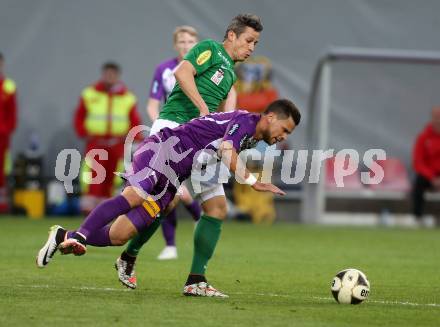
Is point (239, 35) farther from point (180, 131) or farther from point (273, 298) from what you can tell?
point (273, 298)

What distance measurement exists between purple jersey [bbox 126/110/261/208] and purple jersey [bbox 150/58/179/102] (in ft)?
10.3

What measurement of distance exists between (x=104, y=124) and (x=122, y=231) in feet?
33.4

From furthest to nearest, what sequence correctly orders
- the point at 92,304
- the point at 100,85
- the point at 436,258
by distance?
the point at 100,85 → the point at 436,258 → the point at 92,304

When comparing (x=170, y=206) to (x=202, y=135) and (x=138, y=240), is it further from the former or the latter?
(x=202, y=135)

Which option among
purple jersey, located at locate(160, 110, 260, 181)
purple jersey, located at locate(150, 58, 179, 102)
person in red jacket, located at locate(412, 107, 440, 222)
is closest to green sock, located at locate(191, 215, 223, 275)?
purple jersey, located at locate(160, 110, 260, 181)

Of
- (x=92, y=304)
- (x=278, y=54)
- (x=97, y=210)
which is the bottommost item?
(x=92, y=304)

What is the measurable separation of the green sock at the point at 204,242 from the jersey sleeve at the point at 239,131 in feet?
2.20

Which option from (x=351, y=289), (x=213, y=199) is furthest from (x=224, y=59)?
(x=351, y=289)

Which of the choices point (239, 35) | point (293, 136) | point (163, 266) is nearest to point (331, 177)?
point (293, 136)

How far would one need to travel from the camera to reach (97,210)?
25.6 feet

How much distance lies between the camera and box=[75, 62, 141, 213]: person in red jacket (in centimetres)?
1766

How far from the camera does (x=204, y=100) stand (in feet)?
28.5

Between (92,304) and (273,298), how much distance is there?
140cm

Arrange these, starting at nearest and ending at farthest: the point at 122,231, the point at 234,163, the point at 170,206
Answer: the point at 234,163, the point at 122,231, the point at 170,206
